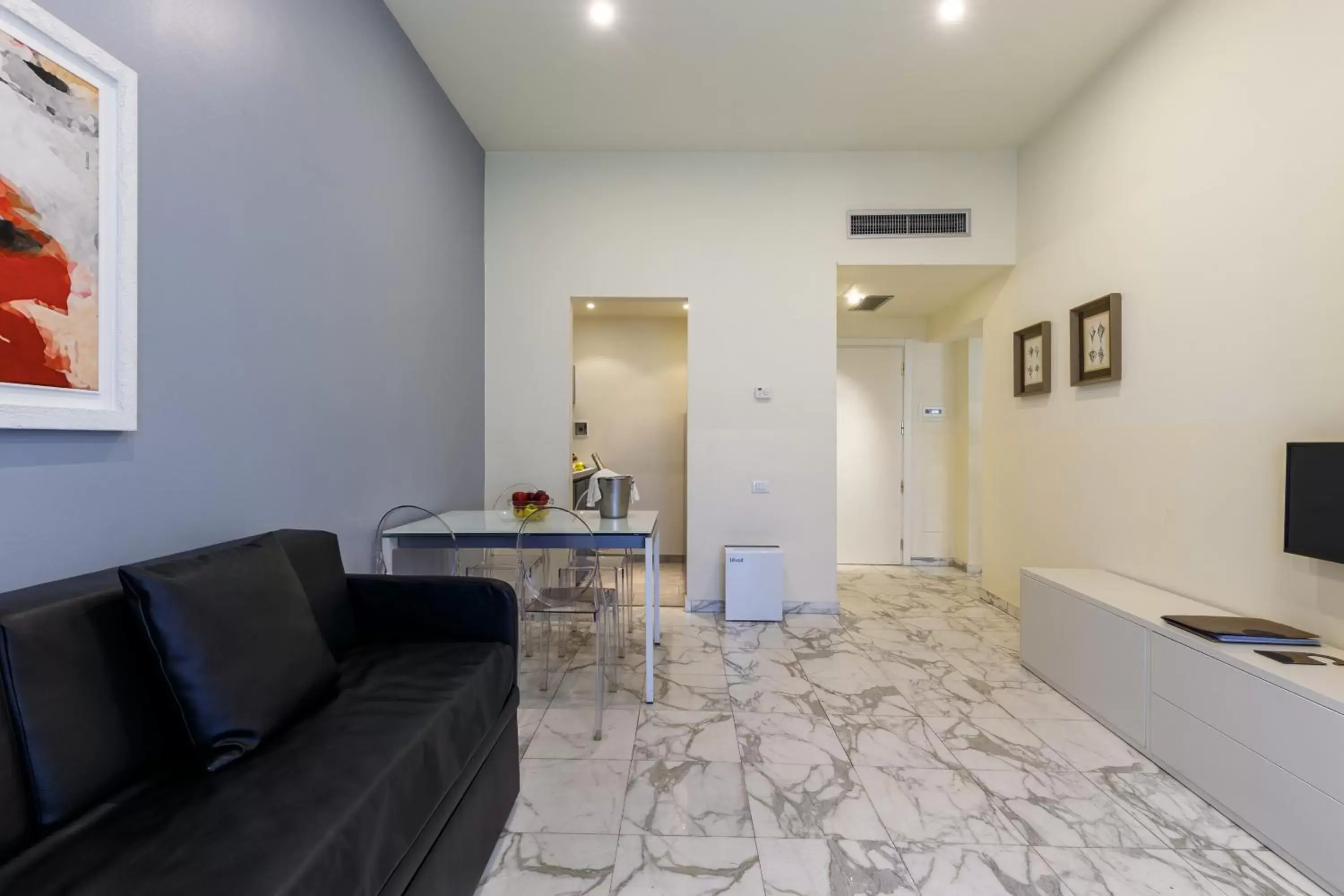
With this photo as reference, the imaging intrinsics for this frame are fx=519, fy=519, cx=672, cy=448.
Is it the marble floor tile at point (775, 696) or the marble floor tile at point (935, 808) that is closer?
the marble floor tile at point (935, 808)

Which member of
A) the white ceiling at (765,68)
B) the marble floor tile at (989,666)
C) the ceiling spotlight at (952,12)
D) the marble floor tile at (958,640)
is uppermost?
the white ceiling at (765,68)

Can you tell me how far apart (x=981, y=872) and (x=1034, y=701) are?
1.36 m

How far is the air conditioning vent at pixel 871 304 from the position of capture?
4625mm

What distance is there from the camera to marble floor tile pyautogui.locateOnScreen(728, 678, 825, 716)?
2498 mm

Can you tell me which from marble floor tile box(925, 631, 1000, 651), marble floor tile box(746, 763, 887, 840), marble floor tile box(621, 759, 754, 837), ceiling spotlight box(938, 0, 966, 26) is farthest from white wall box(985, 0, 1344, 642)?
marble floor tile box(621, 759, 754, 837)

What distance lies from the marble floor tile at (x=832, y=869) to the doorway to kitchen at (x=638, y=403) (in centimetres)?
392

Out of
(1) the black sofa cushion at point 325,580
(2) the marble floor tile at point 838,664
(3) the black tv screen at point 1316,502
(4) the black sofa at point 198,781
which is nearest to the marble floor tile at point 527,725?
(4) the black sofa at point 198,781

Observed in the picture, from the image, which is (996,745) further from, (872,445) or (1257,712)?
(872,445)

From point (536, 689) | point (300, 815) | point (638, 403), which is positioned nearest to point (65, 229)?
point (300, 815)

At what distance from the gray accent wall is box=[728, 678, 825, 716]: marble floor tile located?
195 cm

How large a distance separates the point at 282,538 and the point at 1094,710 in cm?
343

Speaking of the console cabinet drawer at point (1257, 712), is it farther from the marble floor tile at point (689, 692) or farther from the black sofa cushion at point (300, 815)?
the black sofa cushion at point (300, 815)

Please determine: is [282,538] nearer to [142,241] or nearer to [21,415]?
[21,415]

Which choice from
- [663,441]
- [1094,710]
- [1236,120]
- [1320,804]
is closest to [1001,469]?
[1094,710]
